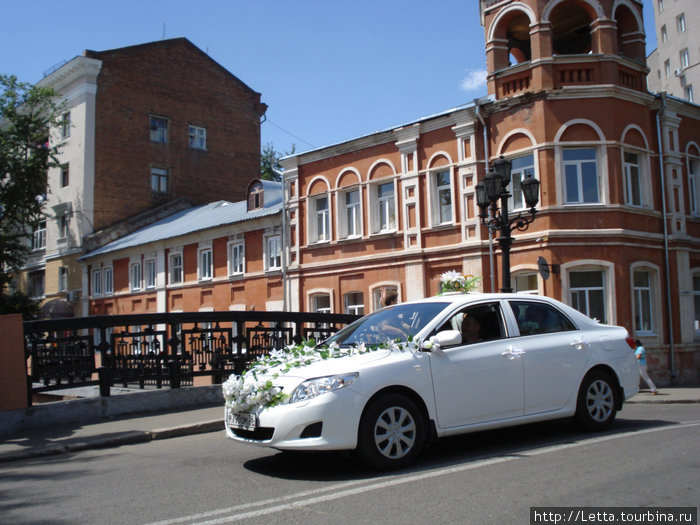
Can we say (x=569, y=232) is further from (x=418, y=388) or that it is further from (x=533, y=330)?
(x=418, y=388)

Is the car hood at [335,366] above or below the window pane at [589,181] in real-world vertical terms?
below

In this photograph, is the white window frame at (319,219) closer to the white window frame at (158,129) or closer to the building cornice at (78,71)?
the white window frame at (158,129)

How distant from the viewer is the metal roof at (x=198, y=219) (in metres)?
29.6

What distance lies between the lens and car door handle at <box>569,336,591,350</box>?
25.0 feet

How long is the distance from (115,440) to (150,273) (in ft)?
91.8

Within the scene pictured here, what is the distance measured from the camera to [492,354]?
6949mm

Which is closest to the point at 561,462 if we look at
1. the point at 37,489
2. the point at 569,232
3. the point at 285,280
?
the point at 37,489

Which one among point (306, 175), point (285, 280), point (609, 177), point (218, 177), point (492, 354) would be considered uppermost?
point (218, 177)

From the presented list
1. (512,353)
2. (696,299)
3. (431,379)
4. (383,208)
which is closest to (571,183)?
(696,299)

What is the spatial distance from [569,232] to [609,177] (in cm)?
211

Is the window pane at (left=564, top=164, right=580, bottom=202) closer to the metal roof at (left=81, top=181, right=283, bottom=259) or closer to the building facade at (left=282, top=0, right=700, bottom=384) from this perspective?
the building facade at (left=282, top=0, right=700, bottom=384)

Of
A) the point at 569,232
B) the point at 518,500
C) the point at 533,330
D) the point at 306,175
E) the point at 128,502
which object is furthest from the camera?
the point at 306,175

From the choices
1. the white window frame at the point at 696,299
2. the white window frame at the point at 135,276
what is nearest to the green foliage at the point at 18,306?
the white window frame at the point at 135,276

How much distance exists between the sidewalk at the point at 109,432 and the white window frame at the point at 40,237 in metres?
37.5
